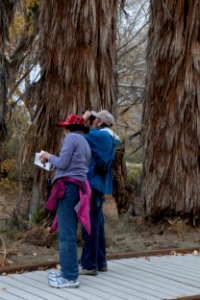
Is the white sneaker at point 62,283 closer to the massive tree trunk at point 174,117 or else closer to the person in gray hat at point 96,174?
the person in gray hat at point 96,174

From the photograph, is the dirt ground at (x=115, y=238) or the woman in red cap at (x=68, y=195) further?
the dirt ground at (x=115, y=238)

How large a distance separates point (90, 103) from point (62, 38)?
3.59 feet

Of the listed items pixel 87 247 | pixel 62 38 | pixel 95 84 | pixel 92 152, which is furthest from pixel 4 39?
pixel 87 247

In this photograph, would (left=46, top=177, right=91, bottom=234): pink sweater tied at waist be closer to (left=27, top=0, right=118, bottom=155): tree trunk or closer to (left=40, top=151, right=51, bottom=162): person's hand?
(left=40, top=151, right=51, bottom=162): person's hand

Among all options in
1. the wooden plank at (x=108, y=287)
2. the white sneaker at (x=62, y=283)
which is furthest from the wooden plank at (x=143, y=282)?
the white sneaker at (x=62, y=283)

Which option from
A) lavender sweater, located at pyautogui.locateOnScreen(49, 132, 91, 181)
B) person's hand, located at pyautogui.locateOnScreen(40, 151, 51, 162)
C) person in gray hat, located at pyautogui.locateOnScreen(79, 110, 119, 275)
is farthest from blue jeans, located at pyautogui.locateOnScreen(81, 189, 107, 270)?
person's hand, located at pyautogui.locateOnScreen(40, 151, 51, 162)

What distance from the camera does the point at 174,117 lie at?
11109 millimetres

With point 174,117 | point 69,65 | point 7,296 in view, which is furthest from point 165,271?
point 174,117

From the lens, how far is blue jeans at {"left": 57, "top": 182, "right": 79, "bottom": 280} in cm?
662

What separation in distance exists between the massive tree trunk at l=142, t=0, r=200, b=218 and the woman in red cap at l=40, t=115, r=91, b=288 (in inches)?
178

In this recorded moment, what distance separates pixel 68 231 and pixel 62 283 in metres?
0.54

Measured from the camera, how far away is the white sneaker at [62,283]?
6602mm

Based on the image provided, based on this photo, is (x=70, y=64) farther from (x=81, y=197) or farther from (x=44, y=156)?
(x=81, y=197)

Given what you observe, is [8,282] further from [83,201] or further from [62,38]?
[62,38]
